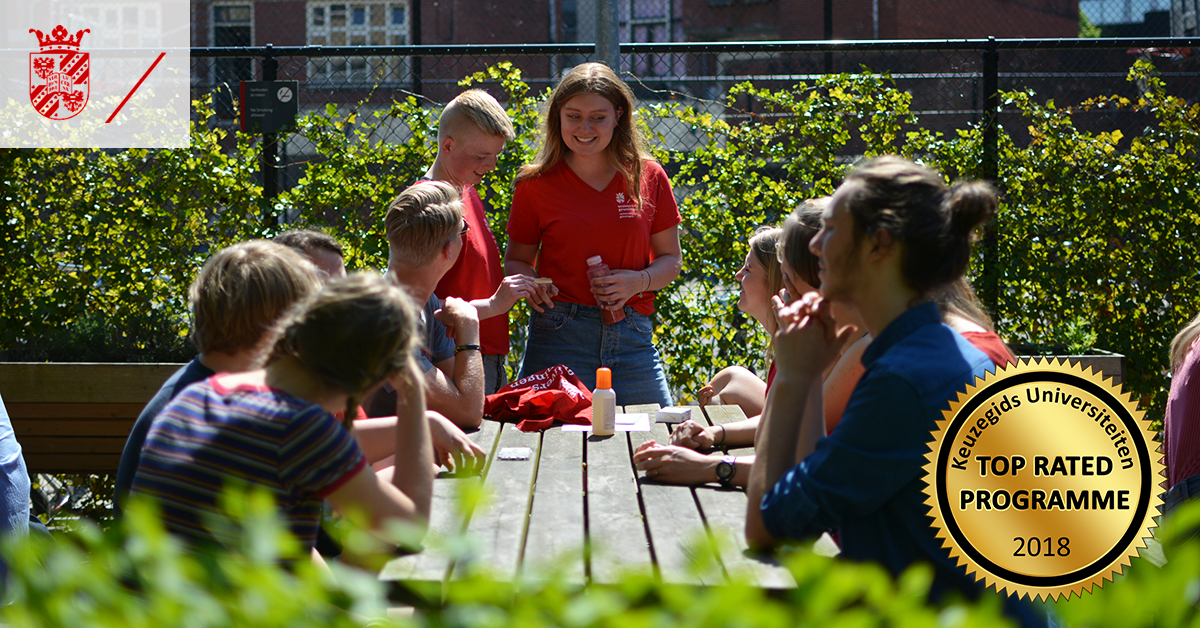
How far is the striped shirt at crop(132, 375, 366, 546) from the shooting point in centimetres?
163

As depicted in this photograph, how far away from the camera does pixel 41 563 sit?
109cm

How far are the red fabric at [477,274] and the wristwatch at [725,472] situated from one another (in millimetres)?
1248

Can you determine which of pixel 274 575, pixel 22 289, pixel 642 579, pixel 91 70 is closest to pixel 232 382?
pixel 274 575

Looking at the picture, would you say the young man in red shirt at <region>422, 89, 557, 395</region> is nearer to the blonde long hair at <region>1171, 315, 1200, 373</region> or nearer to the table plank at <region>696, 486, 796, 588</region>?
the table plank at <region>696, 486, 796, 588</region>

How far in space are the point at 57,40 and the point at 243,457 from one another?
5.26m

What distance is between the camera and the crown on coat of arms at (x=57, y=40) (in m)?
5.68

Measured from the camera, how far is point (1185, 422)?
2.54m

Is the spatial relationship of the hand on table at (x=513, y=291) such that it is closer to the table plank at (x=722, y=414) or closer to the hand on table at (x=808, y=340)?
the table plank at (x=722, y=414)

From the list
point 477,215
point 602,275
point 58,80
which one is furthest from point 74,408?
point 602,275

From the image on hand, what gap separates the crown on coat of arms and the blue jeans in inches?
152

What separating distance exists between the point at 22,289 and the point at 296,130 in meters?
1.63

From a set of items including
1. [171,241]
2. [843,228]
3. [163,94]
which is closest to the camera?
[843,228]

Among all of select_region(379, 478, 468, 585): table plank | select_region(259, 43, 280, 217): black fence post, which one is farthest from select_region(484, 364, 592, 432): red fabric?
select_region(259, 43, 280, 217): black fence post

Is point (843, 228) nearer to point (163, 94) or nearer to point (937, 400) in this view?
point (937, 400)
